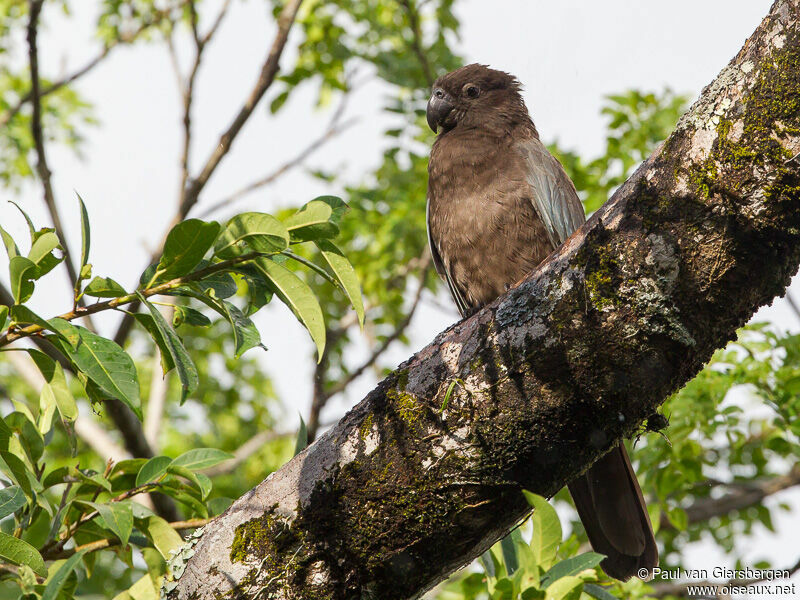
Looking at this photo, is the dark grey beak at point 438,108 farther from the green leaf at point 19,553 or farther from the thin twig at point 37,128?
the green leaf at point 19,553

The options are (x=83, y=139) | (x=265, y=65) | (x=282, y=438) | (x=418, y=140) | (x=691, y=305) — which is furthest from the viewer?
(x=83, y=139)

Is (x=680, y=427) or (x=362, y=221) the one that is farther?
(x=362, y=221)

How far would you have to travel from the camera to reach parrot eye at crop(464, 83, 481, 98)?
12.8 ft

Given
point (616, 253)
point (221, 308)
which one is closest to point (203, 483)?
point (221, 308)

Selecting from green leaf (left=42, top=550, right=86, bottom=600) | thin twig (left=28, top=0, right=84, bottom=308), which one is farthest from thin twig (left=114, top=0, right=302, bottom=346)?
green leaf (left=42, top=550, right=86, bottom=600)

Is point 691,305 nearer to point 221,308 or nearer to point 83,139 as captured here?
point 221,308

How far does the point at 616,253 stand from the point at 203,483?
4.15 ft

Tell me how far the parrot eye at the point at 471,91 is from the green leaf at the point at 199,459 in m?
2.39

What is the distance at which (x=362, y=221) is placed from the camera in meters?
4.91

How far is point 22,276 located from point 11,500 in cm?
57

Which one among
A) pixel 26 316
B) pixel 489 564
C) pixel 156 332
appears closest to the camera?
pixel 26 316

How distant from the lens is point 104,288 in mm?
1740

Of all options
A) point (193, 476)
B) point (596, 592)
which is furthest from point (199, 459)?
point (596, 592)

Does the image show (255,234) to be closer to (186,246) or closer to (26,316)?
(186,246)
